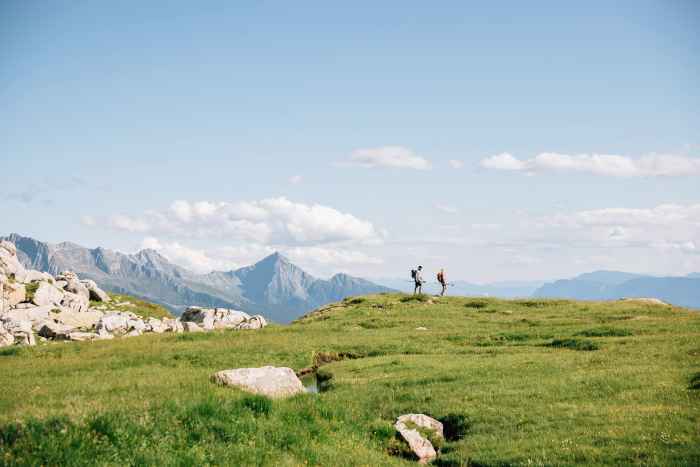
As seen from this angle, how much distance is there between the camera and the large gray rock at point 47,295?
6300 centimetres

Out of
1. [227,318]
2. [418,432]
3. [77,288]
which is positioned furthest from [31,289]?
[418,432]

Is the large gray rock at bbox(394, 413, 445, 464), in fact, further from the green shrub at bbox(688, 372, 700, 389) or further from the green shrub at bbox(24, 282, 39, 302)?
the green shrub at bbox(24, 282, 39, 302)

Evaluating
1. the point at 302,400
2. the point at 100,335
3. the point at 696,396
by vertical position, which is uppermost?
the point at 696,396

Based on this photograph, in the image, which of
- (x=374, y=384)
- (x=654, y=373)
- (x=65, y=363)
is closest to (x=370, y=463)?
(x=374, y=384)

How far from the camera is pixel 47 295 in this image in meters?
64.2

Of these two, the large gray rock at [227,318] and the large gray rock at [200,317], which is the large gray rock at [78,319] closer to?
the large gray rock at [200,317]

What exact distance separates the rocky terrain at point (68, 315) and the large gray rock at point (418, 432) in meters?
38.3

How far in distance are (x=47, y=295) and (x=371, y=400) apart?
5386cm

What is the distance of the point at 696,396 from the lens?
20734mm

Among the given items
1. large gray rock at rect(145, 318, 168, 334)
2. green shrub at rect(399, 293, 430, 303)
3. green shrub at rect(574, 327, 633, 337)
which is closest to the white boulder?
large gray rock at rect(145, 318, 168, 334)

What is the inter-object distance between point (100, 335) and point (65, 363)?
1871 cm

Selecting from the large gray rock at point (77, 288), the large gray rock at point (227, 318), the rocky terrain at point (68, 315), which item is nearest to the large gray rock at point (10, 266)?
the rocky terrain at point (68, 315)

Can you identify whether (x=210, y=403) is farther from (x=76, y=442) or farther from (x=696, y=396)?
(x=696, y=396)

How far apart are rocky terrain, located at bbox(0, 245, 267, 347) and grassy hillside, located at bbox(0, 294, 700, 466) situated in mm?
10932
